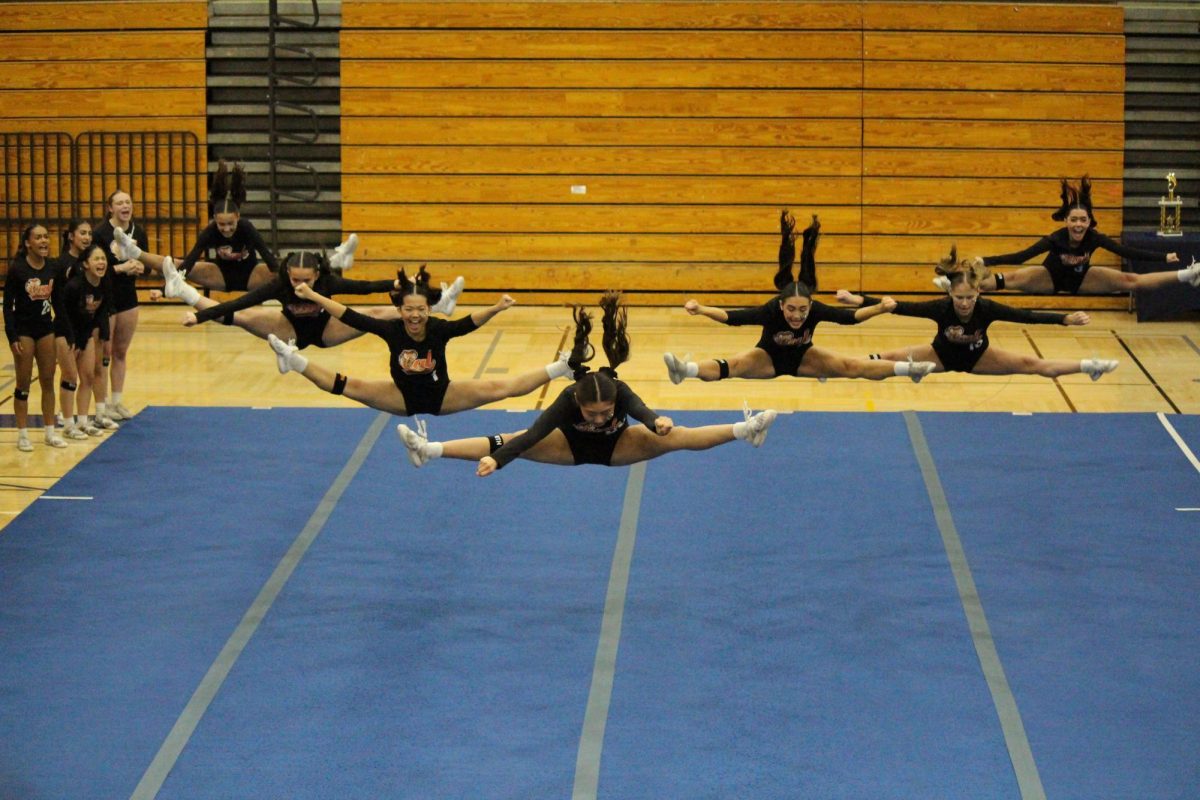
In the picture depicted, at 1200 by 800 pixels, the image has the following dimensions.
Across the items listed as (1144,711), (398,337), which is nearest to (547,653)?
(398,337)

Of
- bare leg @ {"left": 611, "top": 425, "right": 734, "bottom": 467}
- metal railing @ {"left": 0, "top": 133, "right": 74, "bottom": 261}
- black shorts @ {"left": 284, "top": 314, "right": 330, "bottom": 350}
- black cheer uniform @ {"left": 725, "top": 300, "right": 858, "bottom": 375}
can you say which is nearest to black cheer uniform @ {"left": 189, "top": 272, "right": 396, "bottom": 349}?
black shorts @ {"left": 284, "top": 314, "right": 330, "bottom": 350}

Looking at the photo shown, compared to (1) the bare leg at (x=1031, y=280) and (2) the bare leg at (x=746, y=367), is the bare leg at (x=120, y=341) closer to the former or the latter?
(2) the bare leg at (x=746, y=367)

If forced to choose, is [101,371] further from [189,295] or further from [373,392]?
[373,392]

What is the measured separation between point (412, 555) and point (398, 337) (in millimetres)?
1480

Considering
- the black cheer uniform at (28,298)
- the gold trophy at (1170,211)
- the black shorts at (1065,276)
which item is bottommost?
the black cheer uniform at (28,298)

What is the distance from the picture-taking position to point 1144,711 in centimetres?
779

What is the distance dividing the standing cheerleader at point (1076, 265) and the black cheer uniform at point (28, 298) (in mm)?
5677

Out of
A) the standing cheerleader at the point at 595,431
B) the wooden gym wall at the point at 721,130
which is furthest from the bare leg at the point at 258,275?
the wooden gym wall at the point at 721,130

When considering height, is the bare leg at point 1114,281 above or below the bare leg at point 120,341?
above

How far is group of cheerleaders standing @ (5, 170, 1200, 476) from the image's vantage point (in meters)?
8.12

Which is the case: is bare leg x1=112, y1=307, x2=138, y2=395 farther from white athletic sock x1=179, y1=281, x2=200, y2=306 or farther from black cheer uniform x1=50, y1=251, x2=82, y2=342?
white athletic sock x1=179, y1=281, x2=200, y2=306

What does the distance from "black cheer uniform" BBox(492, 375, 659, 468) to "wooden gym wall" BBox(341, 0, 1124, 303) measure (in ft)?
23.2

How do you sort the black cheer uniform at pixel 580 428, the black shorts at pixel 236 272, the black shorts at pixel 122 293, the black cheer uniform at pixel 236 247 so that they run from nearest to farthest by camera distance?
the black cheer uniform at pixel 580 428, the black cheer uniform at pixel 236 247, the black shorts at pixel 236 272, the black shorts at pixel 122 293

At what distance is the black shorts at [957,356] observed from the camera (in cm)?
930
